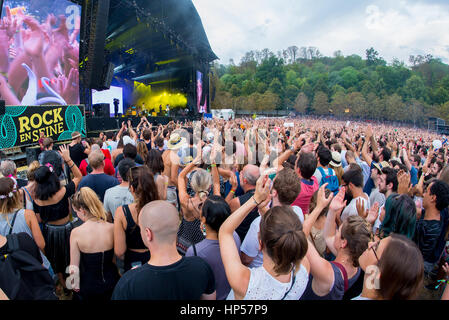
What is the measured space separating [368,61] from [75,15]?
80.7 metres

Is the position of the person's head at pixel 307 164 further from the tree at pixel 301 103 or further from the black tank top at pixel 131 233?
the tree at pixel 301 103

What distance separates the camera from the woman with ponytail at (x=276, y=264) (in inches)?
52.2

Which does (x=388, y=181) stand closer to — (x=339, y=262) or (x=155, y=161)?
(x=339, y=262)

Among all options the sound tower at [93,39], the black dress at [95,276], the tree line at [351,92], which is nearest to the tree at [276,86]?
the tree line at [351,92]

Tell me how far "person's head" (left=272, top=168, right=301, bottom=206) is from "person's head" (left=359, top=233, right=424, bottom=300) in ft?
2.83

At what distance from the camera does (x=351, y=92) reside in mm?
52844

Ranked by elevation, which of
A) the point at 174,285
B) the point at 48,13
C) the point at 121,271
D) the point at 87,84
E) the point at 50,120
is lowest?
the point at 121,271

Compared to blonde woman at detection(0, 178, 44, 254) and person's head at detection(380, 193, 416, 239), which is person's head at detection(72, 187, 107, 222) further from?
person's head at detection(380, 193, 416, 239)

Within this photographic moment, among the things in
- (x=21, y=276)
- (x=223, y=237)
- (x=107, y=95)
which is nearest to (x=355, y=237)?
(x=223, y=237)

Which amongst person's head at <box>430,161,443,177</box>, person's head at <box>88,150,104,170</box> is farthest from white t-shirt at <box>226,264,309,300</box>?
person's head at <box>430,161,443,177</box>

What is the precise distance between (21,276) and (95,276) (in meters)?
0.55
